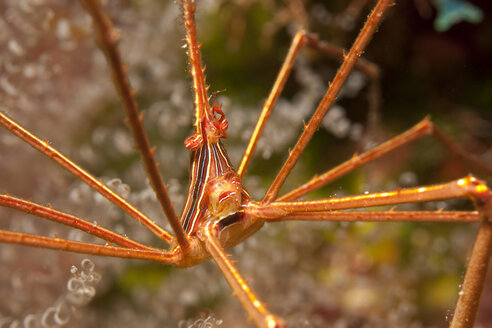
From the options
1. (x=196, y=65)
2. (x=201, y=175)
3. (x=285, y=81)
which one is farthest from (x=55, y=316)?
(x=285, y=81)

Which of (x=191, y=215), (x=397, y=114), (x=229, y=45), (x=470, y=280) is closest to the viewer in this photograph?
(x=470, y=280)

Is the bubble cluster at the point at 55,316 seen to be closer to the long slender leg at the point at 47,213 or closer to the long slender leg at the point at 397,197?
the long slender leg at the point at 47,213

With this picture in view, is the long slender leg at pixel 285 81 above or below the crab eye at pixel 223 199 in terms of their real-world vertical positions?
above

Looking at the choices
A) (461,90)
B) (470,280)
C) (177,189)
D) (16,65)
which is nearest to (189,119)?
(177,189)

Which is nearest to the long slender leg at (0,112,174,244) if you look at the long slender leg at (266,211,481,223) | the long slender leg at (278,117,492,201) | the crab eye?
the crab eye

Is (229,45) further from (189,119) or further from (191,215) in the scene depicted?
(191,215)

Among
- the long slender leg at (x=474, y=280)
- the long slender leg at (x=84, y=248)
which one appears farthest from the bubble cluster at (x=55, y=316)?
the long slender leg at (x=474, y=280)

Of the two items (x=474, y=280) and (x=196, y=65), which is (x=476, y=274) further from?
(x=196, y=65)
